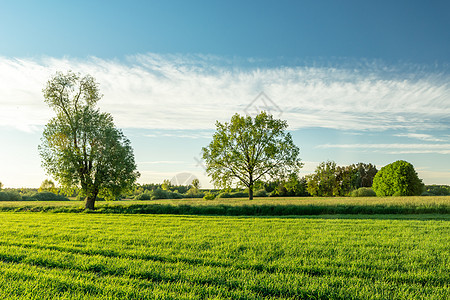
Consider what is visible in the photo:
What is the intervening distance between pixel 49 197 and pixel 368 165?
7206 cm

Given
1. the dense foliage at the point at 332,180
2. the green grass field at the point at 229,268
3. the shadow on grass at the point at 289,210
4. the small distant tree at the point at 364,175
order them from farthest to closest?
the small distant tree at the point at 364,175 < the dense foliage at the point at 332,180 < the shadow on grass at the point at 289,210 < the green grass field at the point at 229,268

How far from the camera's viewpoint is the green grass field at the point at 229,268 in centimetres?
526

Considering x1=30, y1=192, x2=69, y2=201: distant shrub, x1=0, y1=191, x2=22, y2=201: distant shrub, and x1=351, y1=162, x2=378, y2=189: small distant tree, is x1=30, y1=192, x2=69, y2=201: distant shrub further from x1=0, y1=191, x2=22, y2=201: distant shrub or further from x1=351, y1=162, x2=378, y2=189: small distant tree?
x1=351, y1=162, x2=378, y2=189: small distant tree

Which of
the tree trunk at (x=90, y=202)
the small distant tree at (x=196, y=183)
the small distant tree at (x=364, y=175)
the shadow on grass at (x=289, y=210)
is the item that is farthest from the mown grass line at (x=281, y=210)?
the small distant tree at (x=364, y=175)

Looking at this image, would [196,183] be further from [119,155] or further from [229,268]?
[229,268]

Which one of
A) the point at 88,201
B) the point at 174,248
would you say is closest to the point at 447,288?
the point at 174,248

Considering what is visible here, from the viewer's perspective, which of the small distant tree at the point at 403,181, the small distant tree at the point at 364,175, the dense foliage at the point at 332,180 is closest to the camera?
the small distant tree at the point at 403,181

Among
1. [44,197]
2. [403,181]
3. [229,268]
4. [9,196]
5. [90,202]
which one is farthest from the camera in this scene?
[44,197]

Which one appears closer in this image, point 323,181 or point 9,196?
point 9,196

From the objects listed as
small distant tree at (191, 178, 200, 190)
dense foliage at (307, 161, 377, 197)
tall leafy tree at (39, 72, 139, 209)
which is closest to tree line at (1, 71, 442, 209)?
tall leafy tree at (39, 72, 139, 209)

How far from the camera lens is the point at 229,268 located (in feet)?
21.7

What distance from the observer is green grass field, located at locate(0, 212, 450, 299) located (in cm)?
526

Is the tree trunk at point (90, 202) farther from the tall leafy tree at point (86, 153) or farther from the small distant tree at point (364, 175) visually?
the small distant tree at point (364, 175)

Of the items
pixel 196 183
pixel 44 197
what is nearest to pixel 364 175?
pixel 196 183
